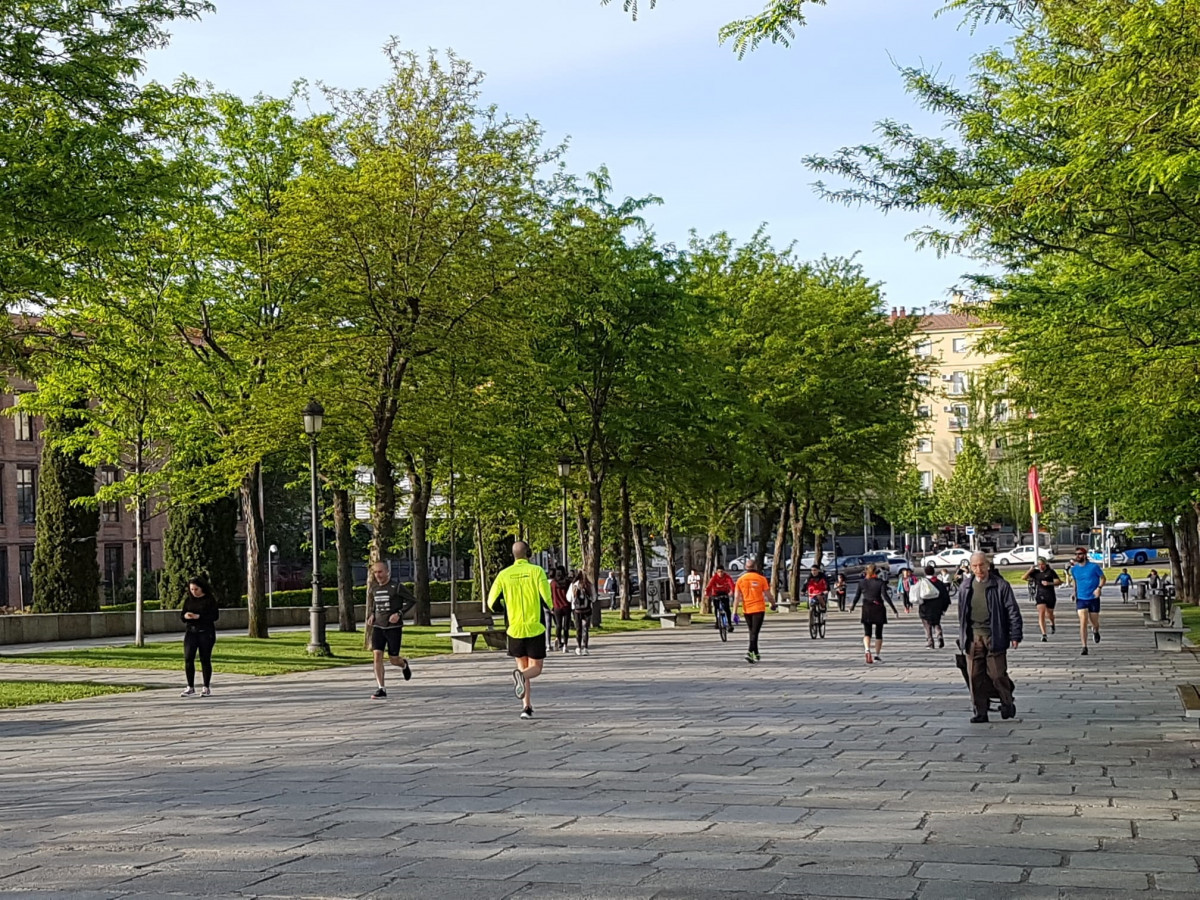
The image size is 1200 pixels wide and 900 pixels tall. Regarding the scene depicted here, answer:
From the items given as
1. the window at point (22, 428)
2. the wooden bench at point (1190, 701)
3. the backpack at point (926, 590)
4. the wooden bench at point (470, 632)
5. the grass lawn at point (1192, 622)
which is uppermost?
the window at point (22, 428)

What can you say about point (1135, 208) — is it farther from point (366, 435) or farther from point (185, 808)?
point (366, 435)

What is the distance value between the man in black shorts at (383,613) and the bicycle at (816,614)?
17.0 meters

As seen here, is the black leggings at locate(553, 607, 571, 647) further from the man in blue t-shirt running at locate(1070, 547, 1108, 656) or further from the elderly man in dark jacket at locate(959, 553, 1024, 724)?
the elderly man in dark jacket at locate(959, 553, 1024, 724)

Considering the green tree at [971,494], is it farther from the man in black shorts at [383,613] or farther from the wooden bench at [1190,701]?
A: the wooden bench at [1190,701]

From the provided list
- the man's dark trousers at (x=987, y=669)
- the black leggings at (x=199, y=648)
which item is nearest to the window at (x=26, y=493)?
the black leggings at (x=199, y=648)

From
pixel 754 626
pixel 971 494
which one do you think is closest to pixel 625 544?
pixel 754 626

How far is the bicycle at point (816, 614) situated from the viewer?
117ft

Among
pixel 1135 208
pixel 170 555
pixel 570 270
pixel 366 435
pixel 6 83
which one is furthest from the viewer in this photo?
pixel 170 555

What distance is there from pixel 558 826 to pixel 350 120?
986 inches

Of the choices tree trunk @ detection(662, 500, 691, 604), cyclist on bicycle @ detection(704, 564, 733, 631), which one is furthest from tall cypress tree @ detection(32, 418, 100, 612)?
cyclist on bicycle @ detection(704, 564, 733, 631)

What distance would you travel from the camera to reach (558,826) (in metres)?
9.27

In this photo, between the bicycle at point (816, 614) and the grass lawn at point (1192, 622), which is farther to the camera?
the bicycle at point (816, 614)

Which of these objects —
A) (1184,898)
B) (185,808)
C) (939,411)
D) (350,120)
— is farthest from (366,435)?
(939,411)

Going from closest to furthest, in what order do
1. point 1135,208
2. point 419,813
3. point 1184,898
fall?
point 1184,898
point 419,813
point 1135,208
